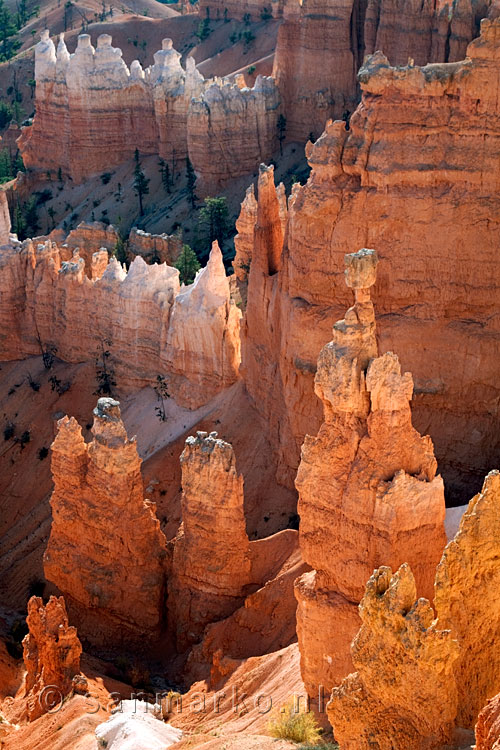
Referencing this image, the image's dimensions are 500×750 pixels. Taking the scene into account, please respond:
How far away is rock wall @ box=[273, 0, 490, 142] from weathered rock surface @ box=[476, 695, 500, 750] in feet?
118

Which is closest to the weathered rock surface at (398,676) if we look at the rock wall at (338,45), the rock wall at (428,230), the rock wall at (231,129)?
the rock wall at (428,230)

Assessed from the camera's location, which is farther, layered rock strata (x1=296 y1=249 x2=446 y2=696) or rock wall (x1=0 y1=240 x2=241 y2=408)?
rock wall (x1=0 y1=240 x2=241 y2=408)

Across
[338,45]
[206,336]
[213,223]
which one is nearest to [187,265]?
[213,223]

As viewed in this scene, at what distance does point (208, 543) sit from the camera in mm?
24266

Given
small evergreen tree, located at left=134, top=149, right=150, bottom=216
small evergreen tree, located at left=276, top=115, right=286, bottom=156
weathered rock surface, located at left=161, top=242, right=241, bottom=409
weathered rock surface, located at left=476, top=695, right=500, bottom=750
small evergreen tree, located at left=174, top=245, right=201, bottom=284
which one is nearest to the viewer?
weathered rock surface, located at left=476, top=695, right=500, bottom=750

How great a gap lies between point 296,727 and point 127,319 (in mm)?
19855

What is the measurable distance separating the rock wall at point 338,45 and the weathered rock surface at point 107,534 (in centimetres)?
2567

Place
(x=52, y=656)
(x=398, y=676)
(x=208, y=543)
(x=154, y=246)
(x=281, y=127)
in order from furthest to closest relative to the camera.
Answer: (x=281, y=127) → (x=154, y=246) → (x=208, y=543) → (x=52, y=656) → (x=398, y=676)

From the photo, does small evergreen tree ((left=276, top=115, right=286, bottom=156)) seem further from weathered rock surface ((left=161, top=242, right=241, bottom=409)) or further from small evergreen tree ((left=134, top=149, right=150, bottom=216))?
weathered rock surface ((left=161, top=242, right=241, bottom=409))

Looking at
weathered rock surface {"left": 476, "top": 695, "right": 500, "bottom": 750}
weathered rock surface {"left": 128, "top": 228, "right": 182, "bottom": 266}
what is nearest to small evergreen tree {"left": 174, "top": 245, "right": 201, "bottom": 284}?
weathered rock surface {"left": 128, "top": 228, "right": 182, "bottom": 266}

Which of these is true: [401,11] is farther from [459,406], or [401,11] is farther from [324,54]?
[459,406]

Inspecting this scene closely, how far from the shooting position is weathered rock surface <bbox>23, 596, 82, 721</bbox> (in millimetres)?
22453

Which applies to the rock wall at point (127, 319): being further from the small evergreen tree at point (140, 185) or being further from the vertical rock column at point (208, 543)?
the small evergreen tree at point (140, 185)

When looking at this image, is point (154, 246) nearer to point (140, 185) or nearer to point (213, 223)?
point (213, 223)
